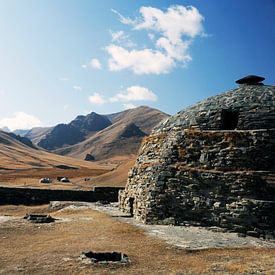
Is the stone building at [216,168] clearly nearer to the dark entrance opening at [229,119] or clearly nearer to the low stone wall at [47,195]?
the dark entrance opening at [229,119]

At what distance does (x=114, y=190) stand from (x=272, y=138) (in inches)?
636

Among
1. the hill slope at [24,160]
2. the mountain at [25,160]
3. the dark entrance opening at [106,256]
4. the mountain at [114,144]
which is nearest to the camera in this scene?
the dark entrance opening at [106,256]

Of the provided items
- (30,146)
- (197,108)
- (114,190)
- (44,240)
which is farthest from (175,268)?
(30,146)

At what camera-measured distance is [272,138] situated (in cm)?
1633

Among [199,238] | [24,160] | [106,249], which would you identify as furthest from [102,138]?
[106,249]

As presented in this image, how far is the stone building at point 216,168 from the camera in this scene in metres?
15.0

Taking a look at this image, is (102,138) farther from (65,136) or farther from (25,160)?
(25,160)

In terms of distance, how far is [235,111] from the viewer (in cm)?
1803

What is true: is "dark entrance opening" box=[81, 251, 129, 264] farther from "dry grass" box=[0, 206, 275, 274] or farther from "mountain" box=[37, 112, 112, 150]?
"mountain" box=[37, 112, 112, 150]

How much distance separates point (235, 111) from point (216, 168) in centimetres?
322

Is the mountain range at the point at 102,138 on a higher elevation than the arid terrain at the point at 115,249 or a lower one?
higher

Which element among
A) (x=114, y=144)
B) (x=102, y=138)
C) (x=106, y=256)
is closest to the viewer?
(x=106, y=256)

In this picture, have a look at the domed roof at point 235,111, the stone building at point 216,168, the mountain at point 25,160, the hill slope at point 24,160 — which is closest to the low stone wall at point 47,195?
the stone building at point 216,168

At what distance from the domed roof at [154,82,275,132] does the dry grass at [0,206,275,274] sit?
614cm
